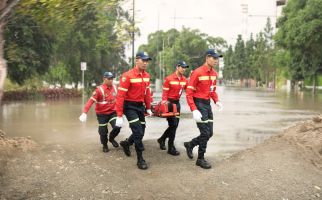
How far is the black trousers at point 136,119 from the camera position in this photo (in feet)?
23.7

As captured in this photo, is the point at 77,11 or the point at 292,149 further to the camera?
the point at 292,149

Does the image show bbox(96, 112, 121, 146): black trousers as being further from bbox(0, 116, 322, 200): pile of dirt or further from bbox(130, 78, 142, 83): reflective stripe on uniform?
bbox(130, 78, 142, 83): reflective stripe on uniform

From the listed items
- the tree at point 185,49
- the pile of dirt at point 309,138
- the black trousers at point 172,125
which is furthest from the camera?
the tree at point 185,49

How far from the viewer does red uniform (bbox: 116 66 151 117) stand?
7.23m

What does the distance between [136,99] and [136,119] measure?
384 mm

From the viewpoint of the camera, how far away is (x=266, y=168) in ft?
23.1

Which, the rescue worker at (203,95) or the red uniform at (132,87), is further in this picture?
the rescue worker at (203,95)

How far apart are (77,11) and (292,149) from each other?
4.66 m

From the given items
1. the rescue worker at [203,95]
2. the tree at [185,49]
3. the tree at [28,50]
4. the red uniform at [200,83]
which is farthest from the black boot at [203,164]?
the tree at [185,49]

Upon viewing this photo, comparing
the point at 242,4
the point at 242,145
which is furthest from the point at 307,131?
the point at 242,4

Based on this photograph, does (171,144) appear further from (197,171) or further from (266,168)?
(266,168)

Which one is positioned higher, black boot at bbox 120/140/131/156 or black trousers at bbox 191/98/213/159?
black trousers at bbox 191/98/213/159

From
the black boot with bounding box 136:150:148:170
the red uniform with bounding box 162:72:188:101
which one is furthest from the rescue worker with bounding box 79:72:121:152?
the black boot with bounding box 136:150:148:170

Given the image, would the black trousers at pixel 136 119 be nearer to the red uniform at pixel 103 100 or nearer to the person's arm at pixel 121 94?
the person's arm at pixel 121 94
